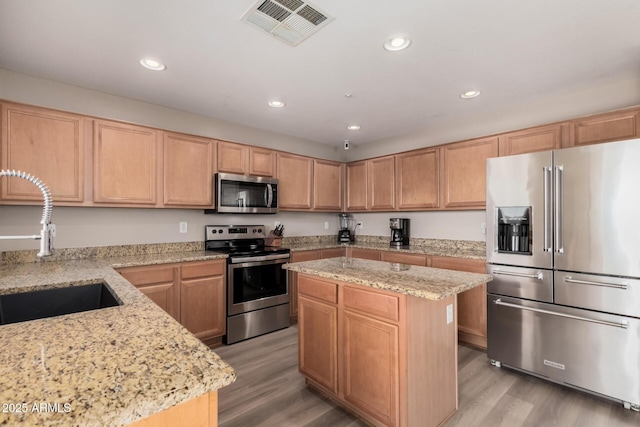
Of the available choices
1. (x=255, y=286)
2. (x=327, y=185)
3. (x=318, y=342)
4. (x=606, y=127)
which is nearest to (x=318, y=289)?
(x=318, y=342)

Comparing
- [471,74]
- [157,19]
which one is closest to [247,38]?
[157,19]

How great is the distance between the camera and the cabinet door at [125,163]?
9.06ft

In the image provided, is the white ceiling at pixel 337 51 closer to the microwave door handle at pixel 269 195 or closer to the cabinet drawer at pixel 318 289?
the microwave door handle at pixel 269 195

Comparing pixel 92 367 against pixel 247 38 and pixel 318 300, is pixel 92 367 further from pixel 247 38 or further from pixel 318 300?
pixel 247 38

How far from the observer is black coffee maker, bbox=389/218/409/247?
13.7 feet

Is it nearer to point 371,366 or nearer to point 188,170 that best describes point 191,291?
point 188,170

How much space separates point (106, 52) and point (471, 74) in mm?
2829

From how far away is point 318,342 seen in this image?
2189mm

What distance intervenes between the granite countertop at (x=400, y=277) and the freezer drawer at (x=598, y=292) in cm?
97

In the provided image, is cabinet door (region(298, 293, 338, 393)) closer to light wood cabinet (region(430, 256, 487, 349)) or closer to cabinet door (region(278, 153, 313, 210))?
light wood cabinet (region(430, 256, 487, 349))

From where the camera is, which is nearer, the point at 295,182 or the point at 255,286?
the point at 255,286

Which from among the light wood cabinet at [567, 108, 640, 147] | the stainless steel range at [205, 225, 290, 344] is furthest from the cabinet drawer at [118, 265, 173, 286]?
the light wood cabinet at [567, 108, 640, 147]

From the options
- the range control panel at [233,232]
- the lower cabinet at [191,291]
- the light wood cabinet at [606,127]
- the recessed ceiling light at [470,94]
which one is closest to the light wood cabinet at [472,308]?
the light wood cabinet at [606,127]

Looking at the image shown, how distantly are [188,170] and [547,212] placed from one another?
3.38 meters
